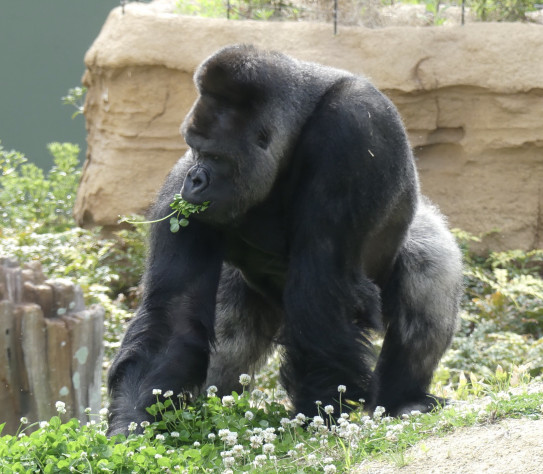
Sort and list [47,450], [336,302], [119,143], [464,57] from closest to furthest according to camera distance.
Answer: [47,450], [336,302], [464,57], [119,143]

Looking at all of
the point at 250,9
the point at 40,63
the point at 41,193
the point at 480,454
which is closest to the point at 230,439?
the point at 480,454

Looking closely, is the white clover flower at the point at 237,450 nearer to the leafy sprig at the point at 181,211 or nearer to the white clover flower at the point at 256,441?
the white clover flower at the point at 256,441

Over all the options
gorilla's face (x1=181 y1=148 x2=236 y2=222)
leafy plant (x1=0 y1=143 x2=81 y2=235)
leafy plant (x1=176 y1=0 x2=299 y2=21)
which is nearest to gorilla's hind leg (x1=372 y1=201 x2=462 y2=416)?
gorilla's face (x1=181 y1=148 x2=236 y2=222)

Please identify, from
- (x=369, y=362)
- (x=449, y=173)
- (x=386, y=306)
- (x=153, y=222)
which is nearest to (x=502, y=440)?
(x=369, y=362)

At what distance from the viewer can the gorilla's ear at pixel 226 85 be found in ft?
11.6

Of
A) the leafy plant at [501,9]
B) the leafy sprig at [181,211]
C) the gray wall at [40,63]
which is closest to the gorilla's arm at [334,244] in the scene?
the leafy sprig at [181,211]

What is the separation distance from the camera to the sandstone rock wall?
7.04m

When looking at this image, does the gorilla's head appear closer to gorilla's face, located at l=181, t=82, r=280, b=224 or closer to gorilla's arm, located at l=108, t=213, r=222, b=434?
gorilla's face, located at l=181, t=82, r=280, b=224

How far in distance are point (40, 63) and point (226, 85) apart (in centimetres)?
667

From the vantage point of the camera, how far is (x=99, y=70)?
7602mm

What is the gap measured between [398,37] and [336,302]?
13.3 ft

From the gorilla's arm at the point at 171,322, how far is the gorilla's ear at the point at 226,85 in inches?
20.7

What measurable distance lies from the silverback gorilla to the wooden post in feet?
3.23

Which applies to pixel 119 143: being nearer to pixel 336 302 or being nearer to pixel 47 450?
pixel 336 302
